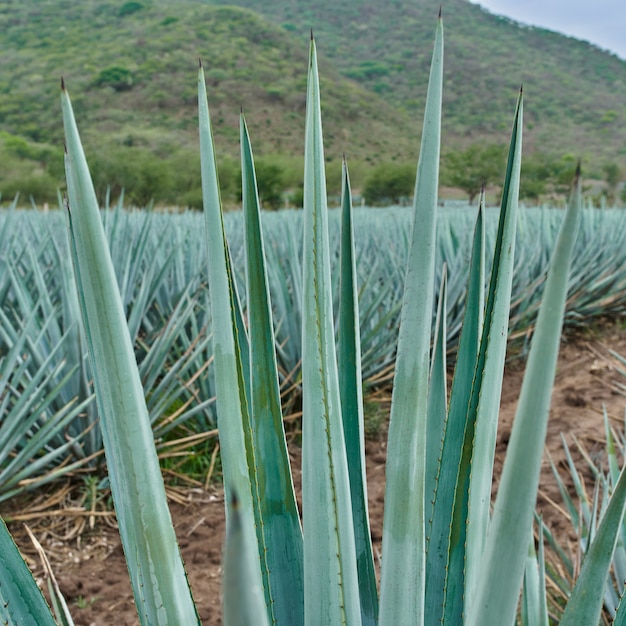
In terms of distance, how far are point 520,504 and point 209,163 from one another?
0.96 feet

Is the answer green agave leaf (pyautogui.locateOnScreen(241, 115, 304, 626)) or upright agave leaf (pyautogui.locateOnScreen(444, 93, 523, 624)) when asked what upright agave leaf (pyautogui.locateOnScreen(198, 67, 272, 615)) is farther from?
upright agave leaf (pyautogui.locateOnScreen(444, 93, 523, 624))

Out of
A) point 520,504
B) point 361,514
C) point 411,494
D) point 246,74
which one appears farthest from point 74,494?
point 246,74

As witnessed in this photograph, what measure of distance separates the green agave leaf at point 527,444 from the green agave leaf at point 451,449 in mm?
191

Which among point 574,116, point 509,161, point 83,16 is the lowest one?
point 509,161

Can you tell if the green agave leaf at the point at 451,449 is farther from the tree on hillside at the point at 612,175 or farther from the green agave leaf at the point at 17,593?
the tree on hillside at the point at 612,175

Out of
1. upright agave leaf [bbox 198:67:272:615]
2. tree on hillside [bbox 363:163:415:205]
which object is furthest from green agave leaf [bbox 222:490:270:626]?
tree on hillside [bbox 363:163:415:205]

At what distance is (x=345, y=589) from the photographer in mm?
431

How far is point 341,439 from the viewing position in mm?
452

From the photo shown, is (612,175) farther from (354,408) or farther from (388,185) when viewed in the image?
(354,408)

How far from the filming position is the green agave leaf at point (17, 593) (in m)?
0.40

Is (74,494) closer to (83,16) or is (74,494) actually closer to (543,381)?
(543,381)

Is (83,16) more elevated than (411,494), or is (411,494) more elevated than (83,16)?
(83,16)

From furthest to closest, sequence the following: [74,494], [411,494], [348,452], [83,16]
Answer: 1. [83,16]
2. [74,494]
3. [348,452]
4. [411,494]

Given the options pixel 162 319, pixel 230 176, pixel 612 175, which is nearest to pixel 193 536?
pixel 162 319
